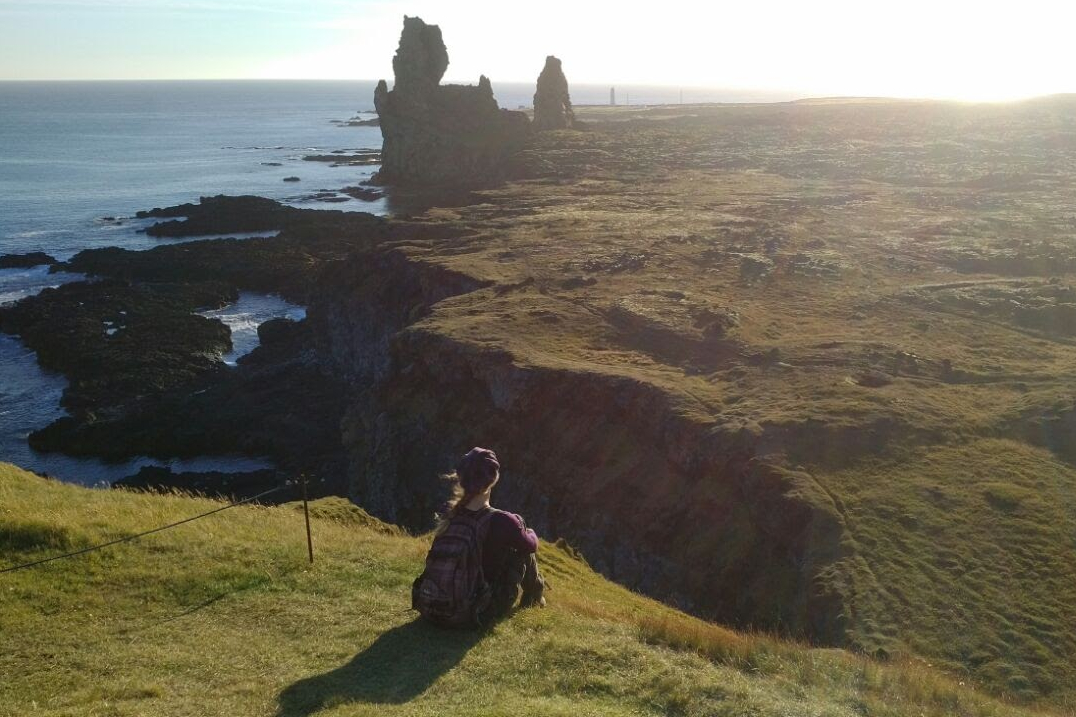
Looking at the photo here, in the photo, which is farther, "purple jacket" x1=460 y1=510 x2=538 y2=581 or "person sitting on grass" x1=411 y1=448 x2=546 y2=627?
"purple jacket" x1=460 y1=510 x2=538 y2=581

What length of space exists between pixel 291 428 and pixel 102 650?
31.4 meters

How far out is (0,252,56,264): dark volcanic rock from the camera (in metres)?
73.3

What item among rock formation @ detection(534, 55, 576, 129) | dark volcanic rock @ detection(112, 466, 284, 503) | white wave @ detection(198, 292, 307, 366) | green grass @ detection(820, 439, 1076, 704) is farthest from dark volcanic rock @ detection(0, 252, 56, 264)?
green grass @ detection(820, 439, 1076, 704)

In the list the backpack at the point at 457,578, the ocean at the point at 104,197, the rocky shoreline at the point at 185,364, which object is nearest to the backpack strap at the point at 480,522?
the backpack at the point at 457,578

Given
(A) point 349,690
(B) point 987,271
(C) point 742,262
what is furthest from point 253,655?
(B) point 987,271

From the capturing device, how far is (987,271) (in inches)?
1596

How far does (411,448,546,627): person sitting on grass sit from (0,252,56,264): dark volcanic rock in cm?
7634

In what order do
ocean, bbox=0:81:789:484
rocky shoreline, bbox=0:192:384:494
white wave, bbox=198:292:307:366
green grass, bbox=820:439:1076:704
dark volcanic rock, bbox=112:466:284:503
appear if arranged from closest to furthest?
1. green grass, bbox=820:439:1076:704
2. dark volcanic rock, bbox=112:466:284:503
3. rocky shoreline, bbox=0:192:384:494
4. ocean, bbox=0:81:789:484
5. white wave, bbox=198:292:307:366

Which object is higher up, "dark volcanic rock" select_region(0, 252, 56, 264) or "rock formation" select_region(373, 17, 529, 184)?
"rock formation" select_region(373, 17, 529, 184)

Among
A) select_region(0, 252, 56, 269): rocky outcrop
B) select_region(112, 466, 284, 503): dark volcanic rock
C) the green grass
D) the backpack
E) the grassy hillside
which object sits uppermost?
the backpack

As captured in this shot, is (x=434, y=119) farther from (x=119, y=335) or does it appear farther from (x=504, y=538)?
(x=504, y=538)

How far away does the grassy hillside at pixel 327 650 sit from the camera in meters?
9.20

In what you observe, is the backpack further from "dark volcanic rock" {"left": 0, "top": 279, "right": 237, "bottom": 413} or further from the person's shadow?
"dark volcanic rock" {"left": 0, "top": 279, "right": 237, "bottom": 413}

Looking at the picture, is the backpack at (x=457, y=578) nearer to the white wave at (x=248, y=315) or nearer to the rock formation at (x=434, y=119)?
the white wave at (x=248, y=315)
